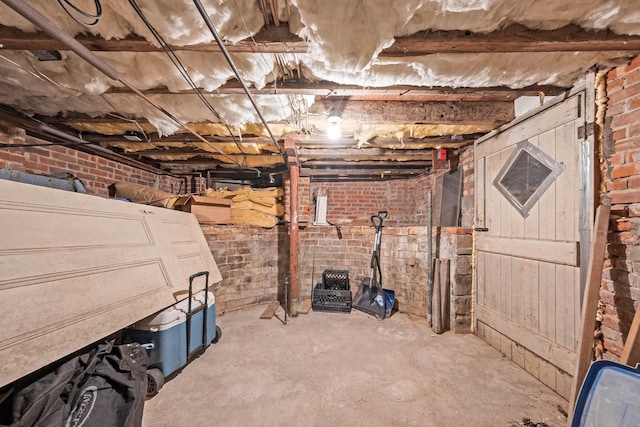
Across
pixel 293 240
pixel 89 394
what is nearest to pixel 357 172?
pixel 293 240

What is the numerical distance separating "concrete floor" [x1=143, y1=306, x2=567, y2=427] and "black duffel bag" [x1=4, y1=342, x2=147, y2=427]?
0.50m

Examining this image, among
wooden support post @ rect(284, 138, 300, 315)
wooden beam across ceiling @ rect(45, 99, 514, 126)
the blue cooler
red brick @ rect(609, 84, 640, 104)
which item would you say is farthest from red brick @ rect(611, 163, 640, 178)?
the blue cooler

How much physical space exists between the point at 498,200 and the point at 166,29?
2978mm

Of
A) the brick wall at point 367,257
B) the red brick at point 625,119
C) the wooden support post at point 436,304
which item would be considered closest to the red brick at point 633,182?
the red brick at point 625,119

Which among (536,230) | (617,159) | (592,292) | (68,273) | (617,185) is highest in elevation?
(617,159)

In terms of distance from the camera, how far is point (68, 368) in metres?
1.12

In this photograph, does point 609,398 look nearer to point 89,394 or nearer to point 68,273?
point 89,394

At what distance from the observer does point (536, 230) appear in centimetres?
203

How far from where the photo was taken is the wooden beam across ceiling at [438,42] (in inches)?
50.5

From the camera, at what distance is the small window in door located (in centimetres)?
194

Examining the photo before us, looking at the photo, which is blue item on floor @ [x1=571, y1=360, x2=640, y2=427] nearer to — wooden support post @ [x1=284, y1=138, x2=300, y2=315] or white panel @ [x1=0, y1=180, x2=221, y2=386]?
white panel @ [x1=0, y1=180, x2=221, y2=386]

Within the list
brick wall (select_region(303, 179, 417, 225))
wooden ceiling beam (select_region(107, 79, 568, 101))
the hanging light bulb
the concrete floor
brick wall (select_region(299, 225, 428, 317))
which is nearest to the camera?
the concrete floor

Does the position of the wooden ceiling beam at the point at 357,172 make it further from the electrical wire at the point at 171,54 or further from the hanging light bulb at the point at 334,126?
the electrical wire at the point at 171,54

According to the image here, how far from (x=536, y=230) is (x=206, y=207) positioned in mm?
3598
